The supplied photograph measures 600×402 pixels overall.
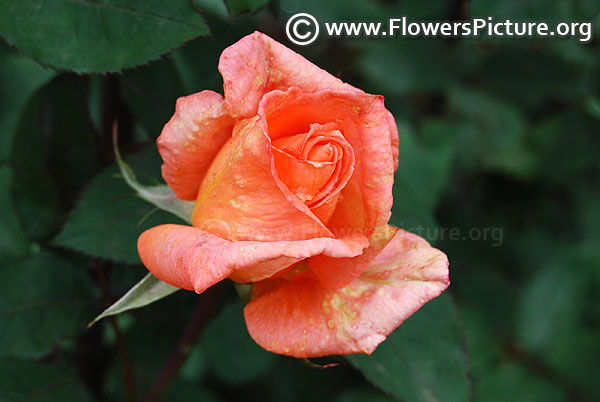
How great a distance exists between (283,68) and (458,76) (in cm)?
115

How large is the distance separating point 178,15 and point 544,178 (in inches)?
48.5

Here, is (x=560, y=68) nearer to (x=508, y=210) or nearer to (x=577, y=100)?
(x=577, y=100)

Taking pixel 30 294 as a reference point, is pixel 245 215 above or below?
above

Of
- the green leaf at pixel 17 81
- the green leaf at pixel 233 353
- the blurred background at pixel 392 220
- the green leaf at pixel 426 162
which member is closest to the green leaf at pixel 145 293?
the blurred background at pixel 392 220

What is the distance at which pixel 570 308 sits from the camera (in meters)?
1.48

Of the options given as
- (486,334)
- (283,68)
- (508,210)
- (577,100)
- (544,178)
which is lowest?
(486,334)

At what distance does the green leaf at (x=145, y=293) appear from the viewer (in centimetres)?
55

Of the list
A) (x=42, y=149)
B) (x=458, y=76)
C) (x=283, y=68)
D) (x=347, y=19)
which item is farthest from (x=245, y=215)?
(x=458, y=76)

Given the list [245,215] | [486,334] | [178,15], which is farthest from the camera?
[486,334]

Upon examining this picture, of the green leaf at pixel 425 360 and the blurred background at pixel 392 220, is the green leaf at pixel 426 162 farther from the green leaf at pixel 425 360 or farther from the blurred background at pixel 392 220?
the green leaf at pixel 425 360

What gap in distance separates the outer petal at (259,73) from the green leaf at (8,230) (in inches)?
26.1

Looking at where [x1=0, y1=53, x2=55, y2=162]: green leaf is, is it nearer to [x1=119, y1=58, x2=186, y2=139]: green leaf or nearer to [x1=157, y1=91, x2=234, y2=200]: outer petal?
[x1=119, y1=58, x2=186, y2=139]: green leaf

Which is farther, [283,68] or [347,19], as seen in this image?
[347,19]

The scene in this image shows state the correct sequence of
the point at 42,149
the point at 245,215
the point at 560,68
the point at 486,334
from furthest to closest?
1. the point at 560,68
2. the point at 486,334
3. the point at 42,149
4. the point at 245,215
